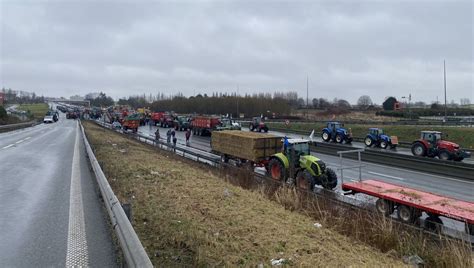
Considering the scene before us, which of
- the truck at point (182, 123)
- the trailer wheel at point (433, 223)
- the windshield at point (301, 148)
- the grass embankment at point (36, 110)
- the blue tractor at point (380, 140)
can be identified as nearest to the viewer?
the trailer wheel at point (433, 223)

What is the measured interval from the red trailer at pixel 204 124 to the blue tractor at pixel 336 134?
46.1 feet

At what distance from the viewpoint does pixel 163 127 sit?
68750mm

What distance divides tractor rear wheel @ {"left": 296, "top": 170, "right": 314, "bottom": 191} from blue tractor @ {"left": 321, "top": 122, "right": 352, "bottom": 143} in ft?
76.9

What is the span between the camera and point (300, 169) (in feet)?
57.0

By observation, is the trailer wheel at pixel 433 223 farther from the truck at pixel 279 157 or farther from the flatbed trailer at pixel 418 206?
the truck at pixel 279 157

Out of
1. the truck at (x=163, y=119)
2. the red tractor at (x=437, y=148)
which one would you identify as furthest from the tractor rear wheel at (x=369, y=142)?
the truck at (x=163, y=119)

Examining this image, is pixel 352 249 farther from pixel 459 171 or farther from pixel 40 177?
pixel 459 171

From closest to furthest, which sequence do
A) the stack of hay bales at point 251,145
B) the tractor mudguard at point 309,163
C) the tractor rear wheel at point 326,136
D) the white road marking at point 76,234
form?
the white road marking at point 76,234 → the tractor mudguard at point 309,163 → the stack of hay bales at point 251,145 → the tractor rear wheel at point 326,136

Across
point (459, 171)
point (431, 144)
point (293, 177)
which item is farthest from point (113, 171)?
point (431, 144)

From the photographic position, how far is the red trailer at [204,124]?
49.2m

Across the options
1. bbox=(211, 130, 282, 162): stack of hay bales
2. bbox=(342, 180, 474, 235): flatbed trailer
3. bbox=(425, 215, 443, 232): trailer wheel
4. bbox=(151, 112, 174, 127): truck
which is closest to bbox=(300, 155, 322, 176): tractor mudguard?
bbox=(342, 180, 474, 235): flatbed trailer

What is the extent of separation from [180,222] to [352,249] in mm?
3336

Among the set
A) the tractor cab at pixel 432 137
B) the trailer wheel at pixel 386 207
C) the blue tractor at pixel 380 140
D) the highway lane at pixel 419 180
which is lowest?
the highway lane at pixel 419 180

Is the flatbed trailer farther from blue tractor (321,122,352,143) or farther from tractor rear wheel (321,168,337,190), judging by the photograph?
blue tractor (321,122,352,143)
